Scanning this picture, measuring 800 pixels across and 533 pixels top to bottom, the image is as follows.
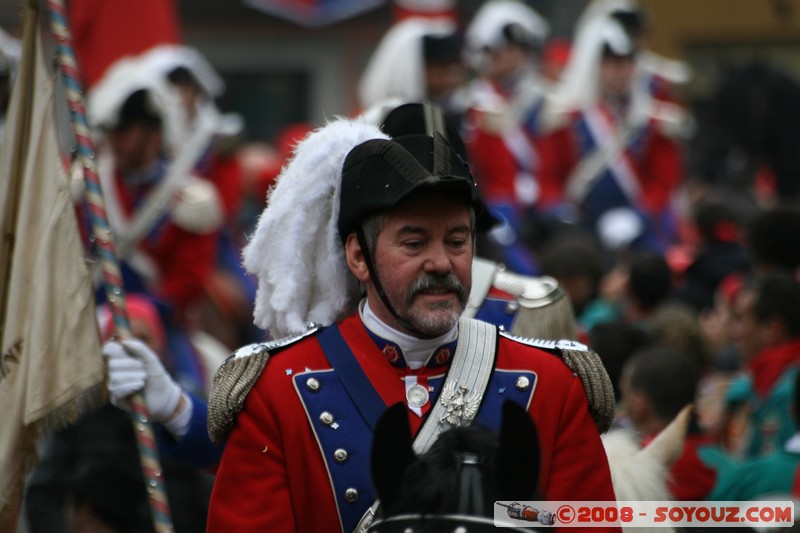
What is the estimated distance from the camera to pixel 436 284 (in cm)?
383

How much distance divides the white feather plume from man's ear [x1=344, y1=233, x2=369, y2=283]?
0.74 feet

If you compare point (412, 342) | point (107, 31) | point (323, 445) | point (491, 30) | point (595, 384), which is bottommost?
point (323, 445)

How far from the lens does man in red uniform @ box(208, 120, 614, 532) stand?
378cm

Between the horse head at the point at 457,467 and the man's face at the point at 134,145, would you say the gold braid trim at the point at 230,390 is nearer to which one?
the horse head at the point at 457,467

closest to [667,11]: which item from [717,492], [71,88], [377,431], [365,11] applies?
[365,11]

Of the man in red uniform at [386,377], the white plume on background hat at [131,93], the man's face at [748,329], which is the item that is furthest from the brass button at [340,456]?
the white plume on background hat at [131,93]

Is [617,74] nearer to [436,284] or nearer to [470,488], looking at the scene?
[436,284]

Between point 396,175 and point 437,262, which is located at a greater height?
A: point 396,175

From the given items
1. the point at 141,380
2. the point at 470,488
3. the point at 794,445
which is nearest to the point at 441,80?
the point at 794,445

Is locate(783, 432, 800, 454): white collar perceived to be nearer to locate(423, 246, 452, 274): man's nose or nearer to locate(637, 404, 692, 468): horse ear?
locate(637, 404, 692, 468): horse ear

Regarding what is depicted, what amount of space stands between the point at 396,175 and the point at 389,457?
Result: 2.64 ft

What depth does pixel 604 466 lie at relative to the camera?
3803mm

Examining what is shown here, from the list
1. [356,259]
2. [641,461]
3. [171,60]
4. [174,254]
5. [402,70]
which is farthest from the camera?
[171,60]

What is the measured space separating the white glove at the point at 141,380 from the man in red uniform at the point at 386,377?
2.10 ft
